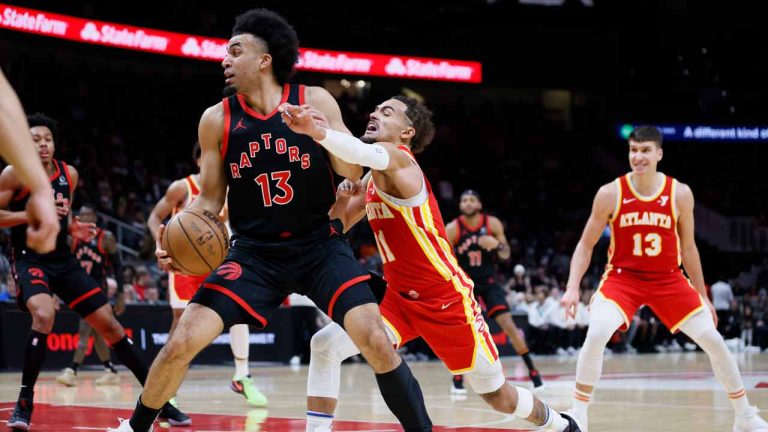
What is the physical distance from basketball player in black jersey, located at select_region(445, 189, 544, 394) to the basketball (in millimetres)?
6000

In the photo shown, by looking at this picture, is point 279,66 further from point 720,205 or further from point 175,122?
point 720,205

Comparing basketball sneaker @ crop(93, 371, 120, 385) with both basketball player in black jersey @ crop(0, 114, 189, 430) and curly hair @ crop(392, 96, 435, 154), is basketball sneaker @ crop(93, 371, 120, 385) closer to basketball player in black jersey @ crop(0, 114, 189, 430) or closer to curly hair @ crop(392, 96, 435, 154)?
basketball player in black jersey @ crop(0, 114, 189, 430)

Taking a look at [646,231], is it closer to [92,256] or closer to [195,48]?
[92,256]

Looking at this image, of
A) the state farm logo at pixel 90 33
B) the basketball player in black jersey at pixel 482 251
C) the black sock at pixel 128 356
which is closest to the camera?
the black sock at pixel 128 356

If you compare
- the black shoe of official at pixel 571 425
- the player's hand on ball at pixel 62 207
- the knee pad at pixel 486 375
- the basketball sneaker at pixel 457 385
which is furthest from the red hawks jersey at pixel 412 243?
the basketball sneaker at pixel 457 385

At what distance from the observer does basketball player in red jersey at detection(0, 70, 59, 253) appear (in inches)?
118

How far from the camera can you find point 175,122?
24.1 metres

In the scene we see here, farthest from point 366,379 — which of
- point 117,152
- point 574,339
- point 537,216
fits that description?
point 537,216

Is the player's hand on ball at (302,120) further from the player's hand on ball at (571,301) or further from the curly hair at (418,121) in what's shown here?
the player's hand on ball at (571,301)

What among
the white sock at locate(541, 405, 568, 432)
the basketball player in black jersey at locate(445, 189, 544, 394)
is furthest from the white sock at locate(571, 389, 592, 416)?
the basketball player in black jersey at locate(445, 189, 544, 394)

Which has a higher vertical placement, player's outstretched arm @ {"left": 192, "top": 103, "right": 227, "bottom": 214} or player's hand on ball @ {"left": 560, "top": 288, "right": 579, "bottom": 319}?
player's outstretched arm @ {"left": 192, "top": 103, "right": 227, "bottom": 214}

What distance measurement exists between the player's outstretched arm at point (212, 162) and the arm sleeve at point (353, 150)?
60 cm

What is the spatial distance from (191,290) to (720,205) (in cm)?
2387

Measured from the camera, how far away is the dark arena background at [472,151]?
32.6 feet
